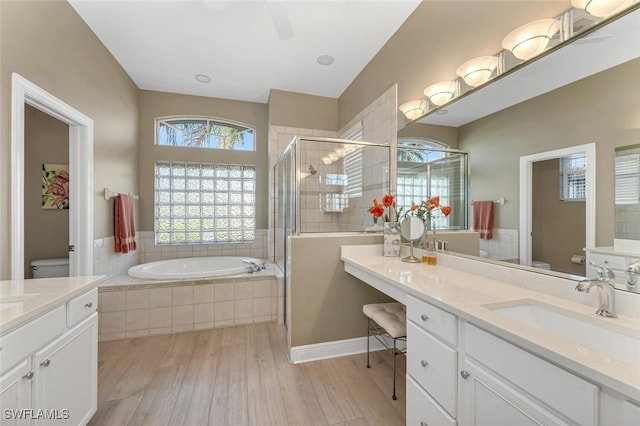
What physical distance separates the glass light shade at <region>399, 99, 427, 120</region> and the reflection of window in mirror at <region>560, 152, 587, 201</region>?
1.11 metres

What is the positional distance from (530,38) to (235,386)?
2.75m

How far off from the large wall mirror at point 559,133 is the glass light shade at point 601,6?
0.06m

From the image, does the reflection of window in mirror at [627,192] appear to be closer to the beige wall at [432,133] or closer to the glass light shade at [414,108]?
the beige wall at [432,133]

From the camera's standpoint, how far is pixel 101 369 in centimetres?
204

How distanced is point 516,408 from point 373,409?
3.59 ft

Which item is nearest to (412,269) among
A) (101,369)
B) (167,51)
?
(101,369)

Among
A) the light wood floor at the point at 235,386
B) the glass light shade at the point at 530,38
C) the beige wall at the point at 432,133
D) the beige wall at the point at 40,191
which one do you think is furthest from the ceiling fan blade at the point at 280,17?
the beige wall at the point at 40,191

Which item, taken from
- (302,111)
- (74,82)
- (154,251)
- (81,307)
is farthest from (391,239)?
(154,251)

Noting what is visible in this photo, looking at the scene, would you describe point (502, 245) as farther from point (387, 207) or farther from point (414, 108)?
point (414, 108)

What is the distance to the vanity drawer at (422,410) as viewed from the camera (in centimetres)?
110

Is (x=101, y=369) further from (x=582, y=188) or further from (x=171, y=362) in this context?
(x=582, y=188)

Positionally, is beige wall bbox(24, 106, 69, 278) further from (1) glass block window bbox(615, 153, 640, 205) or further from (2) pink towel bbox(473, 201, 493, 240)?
(1) glass block window bbox(615, 153, 640, 205)

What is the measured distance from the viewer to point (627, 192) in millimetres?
953

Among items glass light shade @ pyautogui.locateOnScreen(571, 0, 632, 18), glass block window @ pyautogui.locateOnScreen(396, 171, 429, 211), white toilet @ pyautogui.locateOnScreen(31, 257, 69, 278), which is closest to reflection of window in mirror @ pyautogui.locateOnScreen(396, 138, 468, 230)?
glass block window @ pyautogui.locateOnScreen(396, 171, 429, 211)
